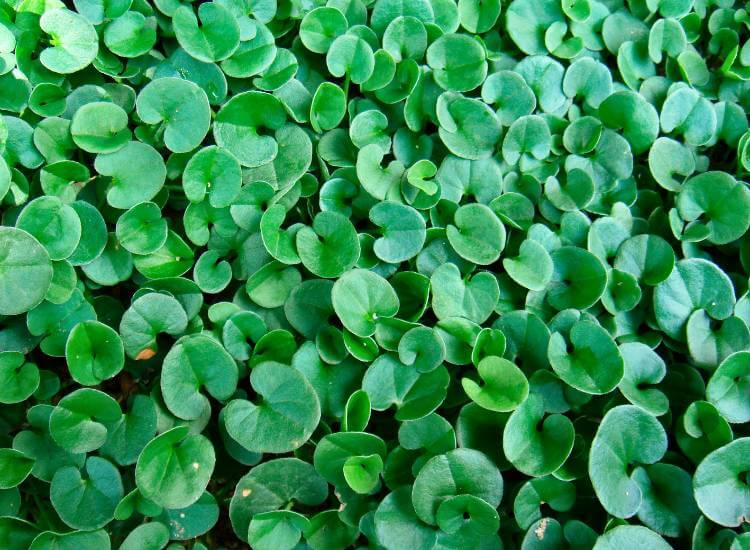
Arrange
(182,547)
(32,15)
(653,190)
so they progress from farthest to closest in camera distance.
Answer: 1. (653,190)
2. (32,15)
3. (182,547)

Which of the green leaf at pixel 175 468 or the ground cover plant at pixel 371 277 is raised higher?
the ground cover plant at pixel 371 277

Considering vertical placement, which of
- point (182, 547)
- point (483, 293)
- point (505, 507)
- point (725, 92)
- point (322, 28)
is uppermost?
point (725, 92)

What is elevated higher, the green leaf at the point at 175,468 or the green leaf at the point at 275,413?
the green leaf at the point at 275,413

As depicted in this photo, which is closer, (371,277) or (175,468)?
(175,468)

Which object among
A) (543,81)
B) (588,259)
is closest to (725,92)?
(543,81)

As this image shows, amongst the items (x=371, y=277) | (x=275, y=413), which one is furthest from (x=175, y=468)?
(x=371, y=277)

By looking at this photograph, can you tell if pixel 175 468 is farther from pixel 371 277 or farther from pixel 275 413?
pixel 371 277

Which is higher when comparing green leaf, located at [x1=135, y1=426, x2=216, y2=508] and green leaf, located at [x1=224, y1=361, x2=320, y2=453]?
green leaf, located at [x1=224, y1=361, x2=320, y2=453]

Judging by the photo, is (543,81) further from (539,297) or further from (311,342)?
(311,342)
